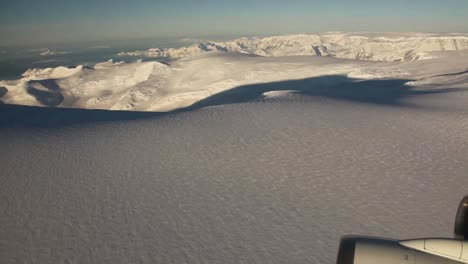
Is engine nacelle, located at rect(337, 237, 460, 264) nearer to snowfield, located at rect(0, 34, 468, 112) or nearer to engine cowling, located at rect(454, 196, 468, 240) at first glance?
engine cowling, located at rect(454, 196, 468, 240)

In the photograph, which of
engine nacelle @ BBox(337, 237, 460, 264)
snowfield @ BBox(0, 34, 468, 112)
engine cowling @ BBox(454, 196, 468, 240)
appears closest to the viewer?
engine nacelle @ BBox(337, 237, 460, 264)

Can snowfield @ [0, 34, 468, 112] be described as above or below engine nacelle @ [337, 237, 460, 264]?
above

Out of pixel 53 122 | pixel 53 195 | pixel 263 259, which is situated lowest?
pixel 263 259

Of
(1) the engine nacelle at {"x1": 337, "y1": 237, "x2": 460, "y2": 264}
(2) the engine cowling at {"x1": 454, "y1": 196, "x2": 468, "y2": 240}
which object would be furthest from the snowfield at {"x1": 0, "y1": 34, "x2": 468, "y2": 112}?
(1) the engine nacelle at {"x1": 337, "y1": 237, "x2": 460, "y2": 264}

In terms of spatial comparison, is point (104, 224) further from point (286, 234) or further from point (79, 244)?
point (286, 234)

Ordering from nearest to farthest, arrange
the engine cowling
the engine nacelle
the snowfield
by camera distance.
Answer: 1. the engine nacelle
2. the engine cowling
3. the snowfield

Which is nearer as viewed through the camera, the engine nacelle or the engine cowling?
the engine nacelle

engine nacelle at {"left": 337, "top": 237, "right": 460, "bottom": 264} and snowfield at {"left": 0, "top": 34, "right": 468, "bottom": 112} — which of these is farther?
snowfield at {"left": 0, "top": 34, "right": 468, "bottom": 112}

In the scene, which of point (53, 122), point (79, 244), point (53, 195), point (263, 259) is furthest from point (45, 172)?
point (263, 259)

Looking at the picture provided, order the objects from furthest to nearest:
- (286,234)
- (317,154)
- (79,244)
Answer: (317,154)
(286,234)
(79,244)
